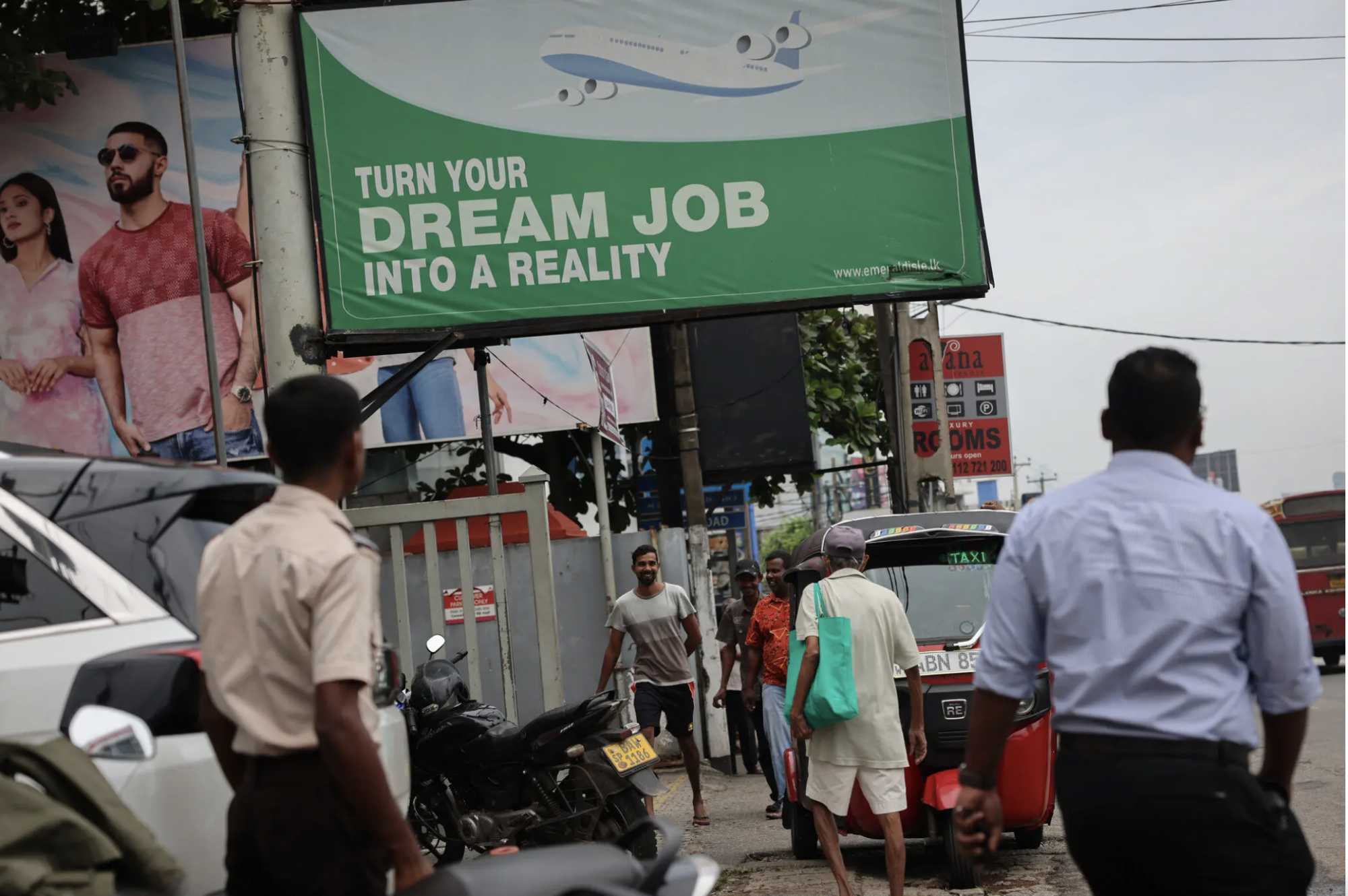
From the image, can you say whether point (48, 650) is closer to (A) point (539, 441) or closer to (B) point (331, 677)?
(B) point (331, 677)

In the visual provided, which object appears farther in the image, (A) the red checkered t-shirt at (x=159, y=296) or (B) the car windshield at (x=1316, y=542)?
(B) the car windshield at (x=1316, y=542)

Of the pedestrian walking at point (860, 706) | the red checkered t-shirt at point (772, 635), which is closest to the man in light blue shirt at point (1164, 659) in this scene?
the pedestrian walking at point (860, 706)

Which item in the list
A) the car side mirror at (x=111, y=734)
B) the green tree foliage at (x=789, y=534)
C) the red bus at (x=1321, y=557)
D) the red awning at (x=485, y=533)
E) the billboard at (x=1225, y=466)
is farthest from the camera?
the billboard at (x=1225, y=466)

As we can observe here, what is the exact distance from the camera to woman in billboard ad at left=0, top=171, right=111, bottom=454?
47.9 feet

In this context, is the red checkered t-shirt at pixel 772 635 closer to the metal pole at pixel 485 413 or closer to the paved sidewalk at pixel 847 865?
the paved sidewalk at pixel 847 865

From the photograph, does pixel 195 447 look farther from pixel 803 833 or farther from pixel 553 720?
pixel 803 833

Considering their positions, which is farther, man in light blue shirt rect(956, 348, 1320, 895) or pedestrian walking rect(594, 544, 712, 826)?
pedestrian walking rect(594, 544, 712, 826)

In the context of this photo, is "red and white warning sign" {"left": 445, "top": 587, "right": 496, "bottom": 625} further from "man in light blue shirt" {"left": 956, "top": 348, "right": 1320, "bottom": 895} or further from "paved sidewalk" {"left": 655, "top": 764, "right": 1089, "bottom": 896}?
"man in light blue shirt" {"left": 956, "top": 348, "right": 1320, "bottom": 895}

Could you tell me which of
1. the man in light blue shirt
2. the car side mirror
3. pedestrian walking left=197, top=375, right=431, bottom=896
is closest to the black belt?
the man in light blue shirt

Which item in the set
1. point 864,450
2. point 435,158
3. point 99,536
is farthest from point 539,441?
point 99,536

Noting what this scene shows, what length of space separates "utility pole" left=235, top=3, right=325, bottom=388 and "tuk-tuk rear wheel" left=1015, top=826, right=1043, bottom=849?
15.3 ft

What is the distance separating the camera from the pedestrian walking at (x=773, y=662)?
938cm

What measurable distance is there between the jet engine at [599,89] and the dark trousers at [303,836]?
19.5 ft

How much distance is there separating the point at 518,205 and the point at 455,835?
3.32 m
